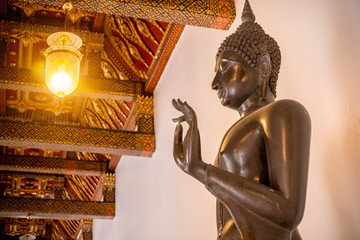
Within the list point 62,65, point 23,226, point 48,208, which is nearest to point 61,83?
point 62,65

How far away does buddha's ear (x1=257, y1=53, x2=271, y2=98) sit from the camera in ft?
6.39

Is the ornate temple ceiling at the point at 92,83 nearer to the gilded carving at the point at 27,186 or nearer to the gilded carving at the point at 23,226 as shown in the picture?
the gilded carving at the point at 27,186

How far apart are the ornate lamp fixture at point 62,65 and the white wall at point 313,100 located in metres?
1.04

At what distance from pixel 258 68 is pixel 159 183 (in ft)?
11.0

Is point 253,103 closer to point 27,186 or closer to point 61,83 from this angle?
point 61,83

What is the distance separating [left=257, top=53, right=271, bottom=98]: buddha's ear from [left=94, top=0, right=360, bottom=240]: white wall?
1.35 feet

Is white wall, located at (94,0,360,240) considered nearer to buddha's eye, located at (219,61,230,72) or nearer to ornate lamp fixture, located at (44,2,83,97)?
buddha's eye, located at (219,61,230,72)

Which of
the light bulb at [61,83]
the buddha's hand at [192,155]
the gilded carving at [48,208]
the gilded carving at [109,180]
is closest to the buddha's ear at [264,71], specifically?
the buddha's hand at [192,155]

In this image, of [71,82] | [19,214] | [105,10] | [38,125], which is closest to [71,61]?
[71,82]

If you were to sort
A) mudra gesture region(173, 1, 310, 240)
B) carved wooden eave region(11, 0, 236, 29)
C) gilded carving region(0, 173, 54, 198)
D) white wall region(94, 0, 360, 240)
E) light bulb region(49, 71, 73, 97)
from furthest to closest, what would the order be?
gilded carving region(0, 173, 54, 198) → light bulb region(49, 71, 73, 97) → carved wooden eave region(11, 0, 236, 29) → white wall region(94, 0, 360, 240) → mudra gesture region(173, 1, 310, 240)

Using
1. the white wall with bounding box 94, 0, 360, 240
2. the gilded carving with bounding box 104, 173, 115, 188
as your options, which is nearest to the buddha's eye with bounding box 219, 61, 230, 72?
the white wall with bounding box 94, 0, 360, 240

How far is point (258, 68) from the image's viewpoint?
1955 millimetres

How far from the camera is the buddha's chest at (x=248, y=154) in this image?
1.72 metres

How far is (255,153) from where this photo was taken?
5.68 feet
